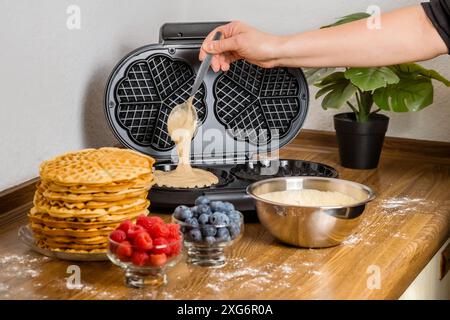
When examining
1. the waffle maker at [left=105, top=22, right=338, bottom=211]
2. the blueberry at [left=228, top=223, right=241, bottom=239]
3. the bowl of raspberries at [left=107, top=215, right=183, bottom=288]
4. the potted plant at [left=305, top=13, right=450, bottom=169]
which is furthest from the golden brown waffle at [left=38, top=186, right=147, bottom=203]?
the potted plant at [left=305, top=13, right=450, bottom=169]

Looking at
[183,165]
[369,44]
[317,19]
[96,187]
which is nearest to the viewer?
[96,187]

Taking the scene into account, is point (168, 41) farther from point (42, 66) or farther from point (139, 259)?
point (139, 259)

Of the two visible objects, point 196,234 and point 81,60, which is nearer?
point 196,234

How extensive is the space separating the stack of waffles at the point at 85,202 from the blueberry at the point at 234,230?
19cm

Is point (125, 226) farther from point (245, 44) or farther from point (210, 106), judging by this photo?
point (210, 106)

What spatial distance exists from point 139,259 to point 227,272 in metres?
0.21

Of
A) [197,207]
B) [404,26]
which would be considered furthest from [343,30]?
[197,207]

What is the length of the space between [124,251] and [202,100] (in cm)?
87

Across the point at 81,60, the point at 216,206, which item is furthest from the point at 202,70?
the point at 216,206

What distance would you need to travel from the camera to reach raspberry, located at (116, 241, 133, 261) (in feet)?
4.68

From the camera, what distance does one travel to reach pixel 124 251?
4.69 ft

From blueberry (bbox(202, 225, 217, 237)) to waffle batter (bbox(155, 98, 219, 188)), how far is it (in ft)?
1.16

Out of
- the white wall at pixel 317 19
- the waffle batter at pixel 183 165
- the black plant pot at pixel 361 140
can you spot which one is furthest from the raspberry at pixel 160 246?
the white wall at pixel 317 19

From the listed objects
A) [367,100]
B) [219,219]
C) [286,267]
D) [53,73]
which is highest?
[53,73]
